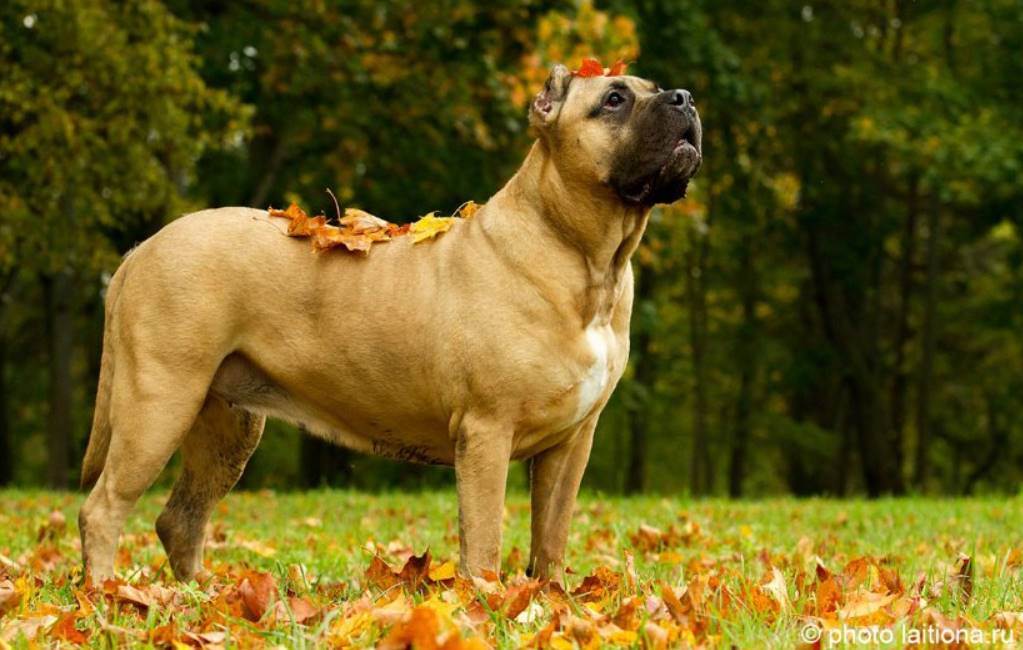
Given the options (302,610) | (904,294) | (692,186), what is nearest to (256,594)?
(302,610)

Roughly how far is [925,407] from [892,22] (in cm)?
658

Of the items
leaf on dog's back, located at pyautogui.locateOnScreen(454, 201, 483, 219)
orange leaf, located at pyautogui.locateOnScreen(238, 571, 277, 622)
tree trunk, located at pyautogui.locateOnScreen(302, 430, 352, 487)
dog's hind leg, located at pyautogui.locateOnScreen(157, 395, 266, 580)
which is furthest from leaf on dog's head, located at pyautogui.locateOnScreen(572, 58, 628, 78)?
tree trunk, located at pyautogui.locateOnScreen(302, 430, 352, 487)

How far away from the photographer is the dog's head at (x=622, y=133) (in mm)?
4145

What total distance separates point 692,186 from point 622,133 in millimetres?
10684

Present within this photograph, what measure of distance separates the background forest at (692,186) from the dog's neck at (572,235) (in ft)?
2.66

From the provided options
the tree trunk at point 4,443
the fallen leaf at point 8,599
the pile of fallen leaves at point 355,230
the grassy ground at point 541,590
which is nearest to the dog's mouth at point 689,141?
the pile of fallen leaves at point 355,230

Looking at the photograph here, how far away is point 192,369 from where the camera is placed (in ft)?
14.9

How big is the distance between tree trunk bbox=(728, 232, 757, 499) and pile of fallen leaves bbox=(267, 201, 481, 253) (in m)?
17.6

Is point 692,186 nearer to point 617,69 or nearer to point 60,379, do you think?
point 60,379

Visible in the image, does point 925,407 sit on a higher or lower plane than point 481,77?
lower

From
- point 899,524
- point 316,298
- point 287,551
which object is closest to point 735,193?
point 899,524

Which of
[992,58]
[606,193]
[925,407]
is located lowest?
[925,407]

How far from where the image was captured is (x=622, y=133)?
4211 mm

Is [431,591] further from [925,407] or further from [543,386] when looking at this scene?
[925,407]
